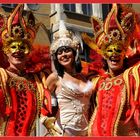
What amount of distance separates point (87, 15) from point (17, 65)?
6.22m

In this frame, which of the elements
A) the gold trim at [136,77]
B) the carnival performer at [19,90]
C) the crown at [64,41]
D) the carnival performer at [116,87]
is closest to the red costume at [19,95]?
the carnival performer at [19,90]

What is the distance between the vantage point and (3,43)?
3543 mm

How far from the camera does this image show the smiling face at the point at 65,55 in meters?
3.39

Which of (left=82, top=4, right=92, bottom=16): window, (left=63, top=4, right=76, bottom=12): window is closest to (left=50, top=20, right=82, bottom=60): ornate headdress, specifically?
(left=63, top=4, right=76, bottom=12): window

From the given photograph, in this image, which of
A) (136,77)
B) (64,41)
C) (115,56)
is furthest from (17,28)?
(136,77)

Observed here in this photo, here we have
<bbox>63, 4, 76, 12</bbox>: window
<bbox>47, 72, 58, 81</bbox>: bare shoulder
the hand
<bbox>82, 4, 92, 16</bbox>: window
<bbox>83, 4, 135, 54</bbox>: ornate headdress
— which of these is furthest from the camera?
<bbox>82, 4, 92, 16</bbox>: window

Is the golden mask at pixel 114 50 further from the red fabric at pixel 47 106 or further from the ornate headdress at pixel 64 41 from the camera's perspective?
the red fabric at pixel 47 106

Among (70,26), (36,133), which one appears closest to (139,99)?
(36,133)

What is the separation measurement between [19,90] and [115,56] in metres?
0.63

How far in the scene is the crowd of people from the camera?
133 inches

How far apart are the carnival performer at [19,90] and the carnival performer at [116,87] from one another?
33cm

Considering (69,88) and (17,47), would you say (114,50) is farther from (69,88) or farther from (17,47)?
(17,47)

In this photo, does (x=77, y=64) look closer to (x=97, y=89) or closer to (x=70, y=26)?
(x=97, y=89)

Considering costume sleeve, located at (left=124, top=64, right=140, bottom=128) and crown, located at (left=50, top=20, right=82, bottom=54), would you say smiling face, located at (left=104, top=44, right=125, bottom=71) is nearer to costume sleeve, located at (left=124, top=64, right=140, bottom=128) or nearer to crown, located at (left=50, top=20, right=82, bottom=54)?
costume sleeve, located at (left=124, top=64, right=140, bottom=128)
